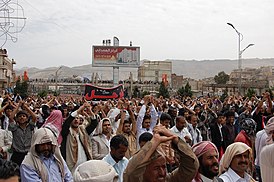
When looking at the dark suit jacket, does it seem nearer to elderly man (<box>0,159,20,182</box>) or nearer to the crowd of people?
the crowd of people

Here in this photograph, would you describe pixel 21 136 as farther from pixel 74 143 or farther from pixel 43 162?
pixel 43 162

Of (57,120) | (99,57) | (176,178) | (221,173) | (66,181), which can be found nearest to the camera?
(176,178)

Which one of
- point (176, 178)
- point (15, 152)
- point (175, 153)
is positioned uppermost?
point (175, 153)

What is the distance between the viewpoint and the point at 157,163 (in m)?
2.67

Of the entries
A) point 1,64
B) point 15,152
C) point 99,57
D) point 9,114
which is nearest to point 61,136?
point 15,152

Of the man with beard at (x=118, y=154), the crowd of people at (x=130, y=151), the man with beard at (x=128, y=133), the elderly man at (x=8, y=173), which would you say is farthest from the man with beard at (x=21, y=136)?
the elderly man at (x=8, y=173)

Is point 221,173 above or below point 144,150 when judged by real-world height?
below

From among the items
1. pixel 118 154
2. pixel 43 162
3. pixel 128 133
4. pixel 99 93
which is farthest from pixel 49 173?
pixel 99 93

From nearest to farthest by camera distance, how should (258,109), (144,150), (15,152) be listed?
1. (144,150)
2. (15,152)
3. (258,109)

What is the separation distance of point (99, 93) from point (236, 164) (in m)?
16.3

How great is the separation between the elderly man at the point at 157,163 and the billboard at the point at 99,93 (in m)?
16.5

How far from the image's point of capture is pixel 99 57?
153 feet

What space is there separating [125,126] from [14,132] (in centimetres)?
177

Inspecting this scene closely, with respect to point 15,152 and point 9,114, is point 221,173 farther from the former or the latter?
point 9,114
